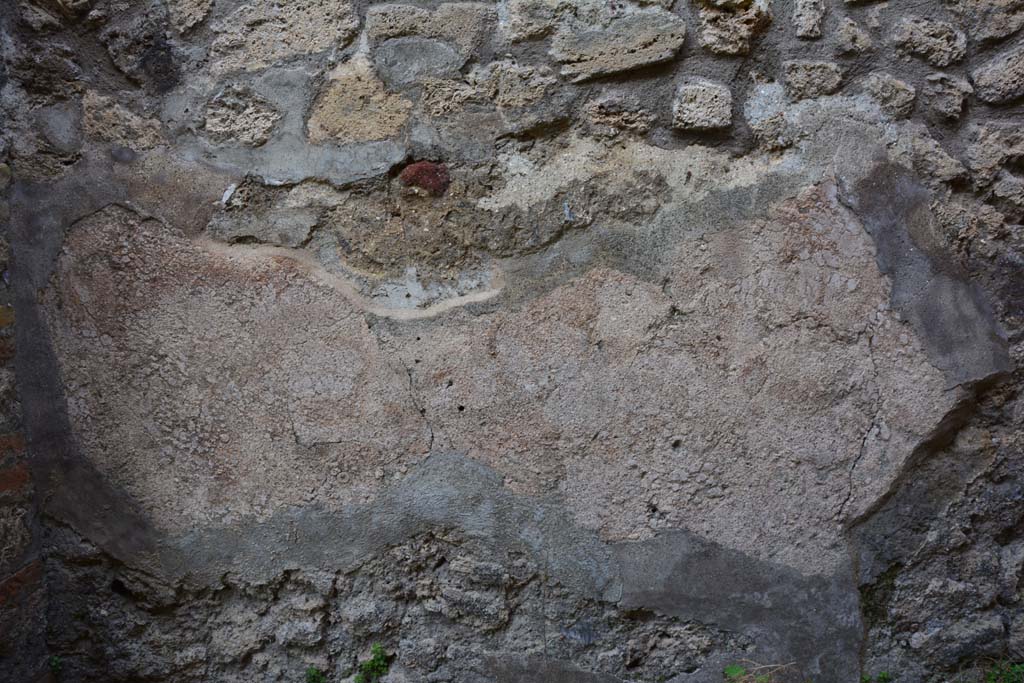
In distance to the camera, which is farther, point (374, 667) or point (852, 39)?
point (374, 667)

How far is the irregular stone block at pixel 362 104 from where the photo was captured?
1575 millimetres

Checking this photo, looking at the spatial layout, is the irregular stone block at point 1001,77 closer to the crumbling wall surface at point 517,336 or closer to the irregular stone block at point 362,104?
the crumbling wall surface at point 517,336

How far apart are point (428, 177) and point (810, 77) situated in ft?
2.58

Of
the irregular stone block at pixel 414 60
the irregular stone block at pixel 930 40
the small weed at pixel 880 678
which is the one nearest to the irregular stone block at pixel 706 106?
the irregular stone block at pixel 930 40

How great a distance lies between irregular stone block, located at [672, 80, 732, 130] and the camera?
153 centimetres

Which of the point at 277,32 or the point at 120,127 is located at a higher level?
the point at 277,32

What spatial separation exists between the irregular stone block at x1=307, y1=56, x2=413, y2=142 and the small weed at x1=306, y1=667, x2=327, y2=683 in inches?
44.1

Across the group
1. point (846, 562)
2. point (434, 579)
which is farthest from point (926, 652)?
point (434, 579)

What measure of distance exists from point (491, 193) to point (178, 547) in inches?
39.2

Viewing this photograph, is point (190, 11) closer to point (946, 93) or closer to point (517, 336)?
point (517, 336)

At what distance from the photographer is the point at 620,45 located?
1540 millimetres

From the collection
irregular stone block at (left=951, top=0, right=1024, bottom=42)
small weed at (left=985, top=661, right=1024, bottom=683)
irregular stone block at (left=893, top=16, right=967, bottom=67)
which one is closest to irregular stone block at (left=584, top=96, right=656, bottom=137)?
irregular stone block at (left=893, top=16, right=967, bottom=67)

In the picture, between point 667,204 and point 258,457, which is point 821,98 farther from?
point 258,457

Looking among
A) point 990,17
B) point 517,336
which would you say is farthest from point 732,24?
point 517,336
